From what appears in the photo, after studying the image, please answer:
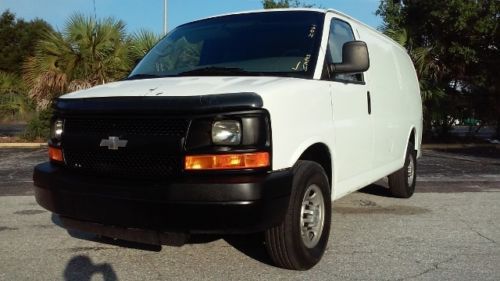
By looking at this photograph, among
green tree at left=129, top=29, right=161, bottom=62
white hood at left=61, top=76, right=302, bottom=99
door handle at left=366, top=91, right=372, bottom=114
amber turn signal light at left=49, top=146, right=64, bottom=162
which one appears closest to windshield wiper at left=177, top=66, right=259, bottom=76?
white hood at left=61, top=76, right=302, bottom=99

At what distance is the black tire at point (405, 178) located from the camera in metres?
6.99

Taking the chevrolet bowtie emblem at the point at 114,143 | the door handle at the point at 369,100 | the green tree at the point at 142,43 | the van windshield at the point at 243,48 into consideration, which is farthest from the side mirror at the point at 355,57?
the green tree at the point at 142,43

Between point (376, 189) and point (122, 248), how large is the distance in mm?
4473

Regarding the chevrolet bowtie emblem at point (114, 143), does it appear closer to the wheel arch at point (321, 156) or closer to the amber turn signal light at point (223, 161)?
the amber turn signal light at point (223, 161)

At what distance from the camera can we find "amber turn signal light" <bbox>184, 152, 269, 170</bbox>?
3.40m

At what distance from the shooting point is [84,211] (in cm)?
375

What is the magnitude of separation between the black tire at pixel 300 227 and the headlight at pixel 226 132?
0.55 meters

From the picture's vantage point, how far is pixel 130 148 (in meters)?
3.59

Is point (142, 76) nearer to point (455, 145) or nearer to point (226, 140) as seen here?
→ point (226, 140)

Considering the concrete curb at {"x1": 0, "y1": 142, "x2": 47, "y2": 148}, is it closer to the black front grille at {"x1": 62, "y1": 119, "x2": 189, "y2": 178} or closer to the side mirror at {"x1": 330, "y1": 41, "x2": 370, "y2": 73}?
the black front grille at {"x1": 62, "y1": 119, "x2": 189, "y2": 178}

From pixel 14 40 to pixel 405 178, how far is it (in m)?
46.0

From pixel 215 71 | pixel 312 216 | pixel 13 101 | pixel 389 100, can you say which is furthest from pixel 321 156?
pixel 13 101

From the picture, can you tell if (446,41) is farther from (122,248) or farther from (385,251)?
(122,248)

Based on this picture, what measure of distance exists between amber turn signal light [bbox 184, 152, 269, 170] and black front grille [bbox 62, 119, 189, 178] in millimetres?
108
